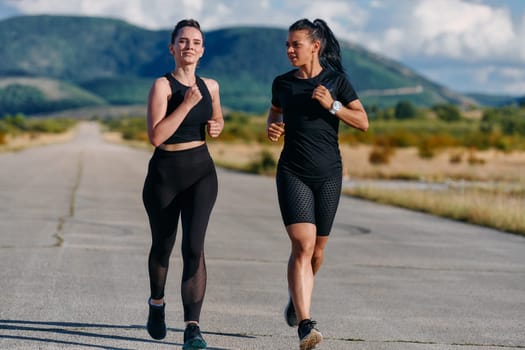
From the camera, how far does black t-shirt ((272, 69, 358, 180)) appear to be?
592cm

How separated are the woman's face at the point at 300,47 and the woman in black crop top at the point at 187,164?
0.52m

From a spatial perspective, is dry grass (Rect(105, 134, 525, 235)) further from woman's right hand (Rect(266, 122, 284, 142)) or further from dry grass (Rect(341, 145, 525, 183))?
woman's right hand (Rect(266, 122, 284, 142))

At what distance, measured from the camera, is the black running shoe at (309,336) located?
18.4 feet

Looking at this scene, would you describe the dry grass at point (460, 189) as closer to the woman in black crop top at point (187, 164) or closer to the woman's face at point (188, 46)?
the woman in black crop top at point (187, 164)

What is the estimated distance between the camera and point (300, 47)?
5996mm

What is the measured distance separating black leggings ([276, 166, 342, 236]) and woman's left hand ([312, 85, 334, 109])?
511mm

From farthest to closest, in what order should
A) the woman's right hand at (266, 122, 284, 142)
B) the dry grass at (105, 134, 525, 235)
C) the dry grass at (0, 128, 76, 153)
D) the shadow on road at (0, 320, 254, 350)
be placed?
the dry grass at (0, 128, 76, 153) → the dry grass at (105, 134, 525, 235) → the shadow on road at (0, 320, 254, 350) → the woman's right hand at (266, 122, 284, 142)

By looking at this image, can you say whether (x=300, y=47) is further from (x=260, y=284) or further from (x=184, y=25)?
(x=260, y=284)

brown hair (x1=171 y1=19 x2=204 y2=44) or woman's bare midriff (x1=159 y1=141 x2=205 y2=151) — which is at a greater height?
brown hair (x1=171 y1=19 x2=204 y2=44)

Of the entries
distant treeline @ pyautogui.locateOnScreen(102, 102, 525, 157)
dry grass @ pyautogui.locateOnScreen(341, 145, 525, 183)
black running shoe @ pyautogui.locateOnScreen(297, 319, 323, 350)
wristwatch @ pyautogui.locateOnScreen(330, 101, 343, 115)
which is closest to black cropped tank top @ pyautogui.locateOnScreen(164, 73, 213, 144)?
wristwatch @ pyautogui.locateOnScreen(330, 101, 343, 115)

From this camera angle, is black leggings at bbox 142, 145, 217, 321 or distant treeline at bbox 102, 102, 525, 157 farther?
distant treeline at bbox 102, 102, 525, 157

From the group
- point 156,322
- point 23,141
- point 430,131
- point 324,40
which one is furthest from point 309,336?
point 430,131

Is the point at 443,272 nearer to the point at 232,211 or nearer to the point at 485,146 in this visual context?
the point at 232,211

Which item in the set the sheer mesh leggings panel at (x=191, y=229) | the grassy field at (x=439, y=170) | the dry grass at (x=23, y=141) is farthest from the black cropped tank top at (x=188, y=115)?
the dry grass at (x=23, y=141)
